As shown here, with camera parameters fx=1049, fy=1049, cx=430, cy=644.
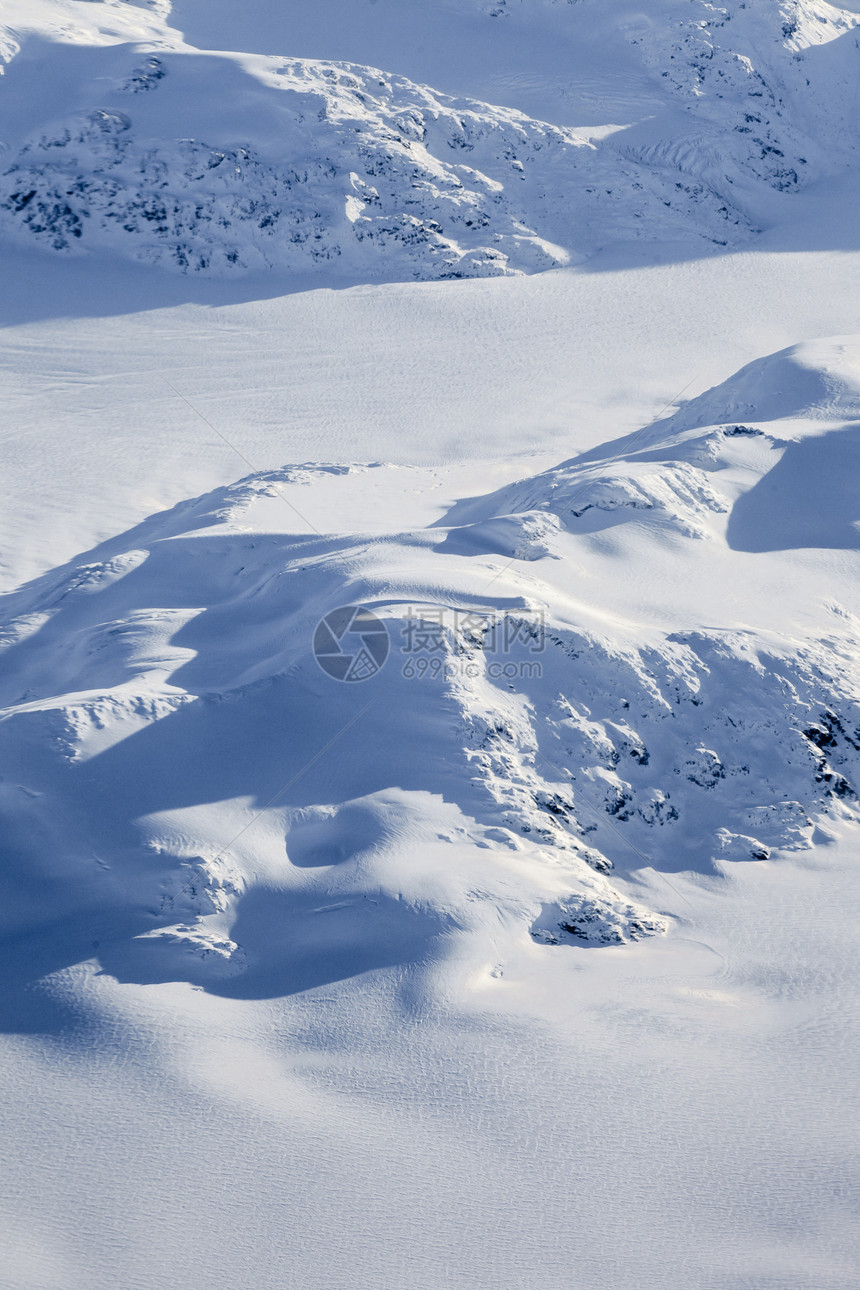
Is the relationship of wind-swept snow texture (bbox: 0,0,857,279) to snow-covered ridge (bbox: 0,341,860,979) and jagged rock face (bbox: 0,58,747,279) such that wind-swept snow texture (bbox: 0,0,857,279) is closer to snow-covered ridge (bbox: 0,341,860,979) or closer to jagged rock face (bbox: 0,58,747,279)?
jagged rock face (bbox: 0,58,747,279)

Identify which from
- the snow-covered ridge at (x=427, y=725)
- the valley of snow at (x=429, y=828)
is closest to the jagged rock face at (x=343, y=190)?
the valley of snow at (x=429, y=828)

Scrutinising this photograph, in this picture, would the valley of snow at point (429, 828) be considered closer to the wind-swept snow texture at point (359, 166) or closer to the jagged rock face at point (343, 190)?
the jagged rock face at point (343, 190)

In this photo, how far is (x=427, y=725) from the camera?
8.55 meters

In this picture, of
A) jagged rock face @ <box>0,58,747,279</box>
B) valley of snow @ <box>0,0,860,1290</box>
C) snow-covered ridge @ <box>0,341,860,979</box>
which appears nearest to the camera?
valley of snow @ <box>0,0,860,1290</box>

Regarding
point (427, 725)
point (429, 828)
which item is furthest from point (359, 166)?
point (429, 828)

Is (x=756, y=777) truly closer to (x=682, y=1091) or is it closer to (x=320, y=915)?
(x=682, y=1091)

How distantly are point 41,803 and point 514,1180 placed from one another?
13.7ft

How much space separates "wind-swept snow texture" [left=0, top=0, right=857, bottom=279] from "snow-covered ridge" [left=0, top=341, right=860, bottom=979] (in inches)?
578

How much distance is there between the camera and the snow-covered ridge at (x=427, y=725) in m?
7.46

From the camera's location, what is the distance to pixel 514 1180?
5.67 metres

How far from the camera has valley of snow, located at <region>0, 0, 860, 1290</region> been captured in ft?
18.3

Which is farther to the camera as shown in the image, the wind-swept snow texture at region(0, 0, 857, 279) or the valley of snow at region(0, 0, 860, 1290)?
the wind-swept snow texture at region(0, 0, 857, 279)

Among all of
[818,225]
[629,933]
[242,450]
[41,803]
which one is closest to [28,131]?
[242,450]

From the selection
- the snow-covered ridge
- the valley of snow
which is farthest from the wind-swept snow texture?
the snow-covered ridge
